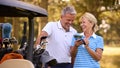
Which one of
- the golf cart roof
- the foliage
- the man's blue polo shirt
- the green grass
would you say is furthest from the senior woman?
the green grass

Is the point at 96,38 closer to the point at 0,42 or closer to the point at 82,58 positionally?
the point at 82,58

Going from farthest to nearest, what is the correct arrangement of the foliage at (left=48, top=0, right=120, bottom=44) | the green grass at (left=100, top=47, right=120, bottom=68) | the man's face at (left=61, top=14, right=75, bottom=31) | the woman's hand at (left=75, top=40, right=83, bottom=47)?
the green grass at (left=100, top=47, right=120, bottom=68) < the foliage at (left=48, top=0, right=120, bottom=44) < the man's face at (left=61, top=14, right=75, bottom=31) < the woman's hand at (left=75, top=40, right=83, bottom=47)

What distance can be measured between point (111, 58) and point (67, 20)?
21.5 m

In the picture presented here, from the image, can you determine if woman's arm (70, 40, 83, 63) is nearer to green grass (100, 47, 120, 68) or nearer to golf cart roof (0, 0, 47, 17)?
golf cart roof (0, 0, 47, 17)

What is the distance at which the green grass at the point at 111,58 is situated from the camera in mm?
21781

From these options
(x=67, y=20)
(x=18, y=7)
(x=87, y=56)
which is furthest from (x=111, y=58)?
(x=18, y=7)

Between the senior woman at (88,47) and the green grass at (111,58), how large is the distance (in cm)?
1605

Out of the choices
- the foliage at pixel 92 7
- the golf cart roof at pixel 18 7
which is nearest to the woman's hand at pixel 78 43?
the golf cart roof at pixel 18 7

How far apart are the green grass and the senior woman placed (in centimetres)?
1605

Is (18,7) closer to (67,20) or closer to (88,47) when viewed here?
(88,47)

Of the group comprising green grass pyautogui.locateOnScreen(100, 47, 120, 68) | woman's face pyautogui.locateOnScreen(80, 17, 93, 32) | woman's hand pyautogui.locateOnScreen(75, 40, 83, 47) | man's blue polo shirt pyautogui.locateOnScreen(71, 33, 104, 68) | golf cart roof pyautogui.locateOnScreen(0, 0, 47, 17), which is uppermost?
golf cart roof pyautogui.locateOnScreen(0, 0, 47, 17)

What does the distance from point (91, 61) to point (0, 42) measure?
1328 millimetres

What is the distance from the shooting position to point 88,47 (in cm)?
480

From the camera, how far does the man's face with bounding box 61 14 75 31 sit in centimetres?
513
